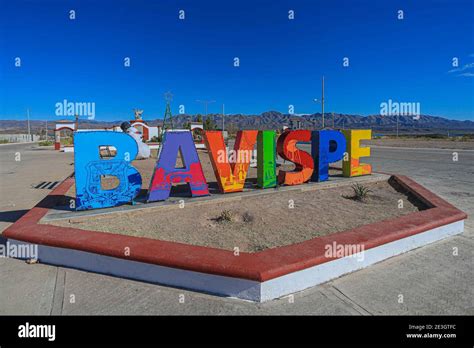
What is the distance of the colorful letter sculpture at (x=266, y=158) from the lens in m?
7.23

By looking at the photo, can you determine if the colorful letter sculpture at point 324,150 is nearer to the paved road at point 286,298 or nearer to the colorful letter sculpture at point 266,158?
the colorful letter sculpture at point 266,158

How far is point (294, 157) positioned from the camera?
7922 mm

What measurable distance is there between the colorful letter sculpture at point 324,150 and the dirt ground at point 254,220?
4.41ft

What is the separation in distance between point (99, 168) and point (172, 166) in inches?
52.1

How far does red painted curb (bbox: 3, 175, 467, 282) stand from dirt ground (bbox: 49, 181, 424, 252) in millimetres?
652

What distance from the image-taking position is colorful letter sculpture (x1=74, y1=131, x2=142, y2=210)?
5449 mm

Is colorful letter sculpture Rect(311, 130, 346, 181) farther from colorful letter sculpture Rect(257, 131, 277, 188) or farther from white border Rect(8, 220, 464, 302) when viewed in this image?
white border Rect(8, 220, 464, 302)

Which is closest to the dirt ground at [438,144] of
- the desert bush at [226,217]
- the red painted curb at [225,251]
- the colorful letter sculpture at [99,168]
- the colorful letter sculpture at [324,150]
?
the colorful letter sculpture at [324,150]

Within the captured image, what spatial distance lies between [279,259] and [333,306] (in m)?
0.68

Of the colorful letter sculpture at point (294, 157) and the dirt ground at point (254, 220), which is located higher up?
the colorful letter sculpture at point (294, 157)

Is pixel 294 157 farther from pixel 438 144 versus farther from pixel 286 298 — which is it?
pixel 438 144

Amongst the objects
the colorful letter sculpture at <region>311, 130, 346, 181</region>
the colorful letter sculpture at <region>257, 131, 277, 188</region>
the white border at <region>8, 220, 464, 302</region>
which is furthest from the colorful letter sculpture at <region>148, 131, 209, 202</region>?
the colorful letter sculpture at <region>311, 130, 346, 181</region>

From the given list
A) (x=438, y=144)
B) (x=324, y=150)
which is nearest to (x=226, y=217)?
(x=324, y=150)
